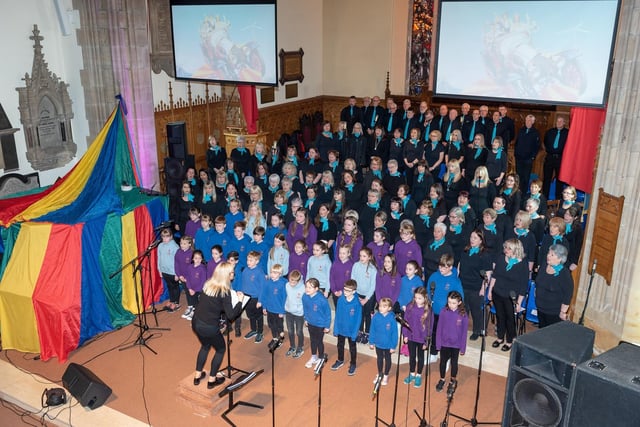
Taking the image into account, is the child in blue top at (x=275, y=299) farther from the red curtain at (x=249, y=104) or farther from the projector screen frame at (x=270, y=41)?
the red curtain at (x=249, y=104)

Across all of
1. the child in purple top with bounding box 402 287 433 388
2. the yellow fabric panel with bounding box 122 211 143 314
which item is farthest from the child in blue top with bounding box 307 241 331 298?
the yellow fabric panel with bounding box 122 211 143 314

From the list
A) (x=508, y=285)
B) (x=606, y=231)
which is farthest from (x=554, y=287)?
(x=606, y=231)

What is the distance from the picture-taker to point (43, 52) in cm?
869

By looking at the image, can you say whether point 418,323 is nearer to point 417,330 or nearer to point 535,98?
point 417,330

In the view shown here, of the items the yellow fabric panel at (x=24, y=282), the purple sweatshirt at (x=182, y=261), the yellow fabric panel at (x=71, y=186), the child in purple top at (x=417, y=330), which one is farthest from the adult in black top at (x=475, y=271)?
the yellow fabric panel at (x=71, y=186)

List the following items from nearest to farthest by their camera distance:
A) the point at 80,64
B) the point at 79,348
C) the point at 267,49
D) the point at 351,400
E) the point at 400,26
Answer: the point at 351,400 → the point at 79,348 → the point at 267,49 → the point at 80,64 → the point at 400,26

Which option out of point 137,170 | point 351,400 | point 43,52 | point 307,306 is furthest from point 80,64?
point 351,400

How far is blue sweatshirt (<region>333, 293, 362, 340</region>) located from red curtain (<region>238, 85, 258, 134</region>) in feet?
21.1

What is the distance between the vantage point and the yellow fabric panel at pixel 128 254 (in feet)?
24.6

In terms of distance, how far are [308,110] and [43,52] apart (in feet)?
23.5

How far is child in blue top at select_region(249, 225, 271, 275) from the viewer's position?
23.0 feet

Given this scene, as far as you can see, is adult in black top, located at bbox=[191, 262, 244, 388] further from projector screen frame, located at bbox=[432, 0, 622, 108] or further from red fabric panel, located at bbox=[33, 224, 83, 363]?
projector screen frame, located at bbox=[432, 0, 622, 108]

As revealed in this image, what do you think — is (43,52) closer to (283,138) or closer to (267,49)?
(267,49)

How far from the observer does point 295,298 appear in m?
6.44
